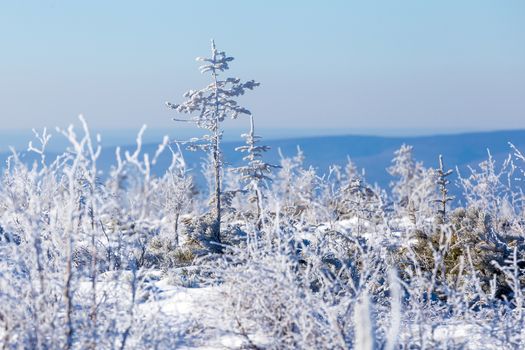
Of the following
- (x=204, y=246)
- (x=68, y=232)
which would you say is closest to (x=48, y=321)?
(x=68, y=232)

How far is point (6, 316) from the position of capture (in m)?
4.92

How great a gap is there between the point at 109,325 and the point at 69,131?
143cm

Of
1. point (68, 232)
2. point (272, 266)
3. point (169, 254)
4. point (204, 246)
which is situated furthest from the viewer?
point (204, 246)

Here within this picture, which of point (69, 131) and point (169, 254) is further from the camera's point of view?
point (169, 254)

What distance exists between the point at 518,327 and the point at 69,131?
13.4ft

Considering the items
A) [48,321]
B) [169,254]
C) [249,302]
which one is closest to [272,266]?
[249,302]

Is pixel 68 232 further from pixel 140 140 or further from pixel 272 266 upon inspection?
pixel 272 266

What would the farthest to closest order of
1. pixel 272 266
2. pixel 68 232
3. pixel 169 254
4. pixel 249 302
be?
1. pixel 169 254
2. pixel 249 302
3. pixel 272 266
4. pixel 68 232

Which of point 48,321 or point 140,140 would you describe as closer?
point 140,140

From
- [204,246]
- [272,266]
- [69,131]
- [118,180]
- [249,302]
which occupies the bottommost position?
[204,246]

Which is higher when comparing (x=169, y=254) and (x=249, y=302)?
(x=249, y=302)

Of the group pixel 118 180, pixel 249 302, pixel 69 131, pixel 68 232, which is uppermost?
pixel 69 131

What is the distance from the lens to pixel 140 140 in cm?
437

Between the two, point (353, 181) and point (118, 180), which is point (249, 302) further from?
point (353, 181)
